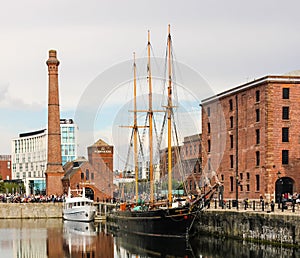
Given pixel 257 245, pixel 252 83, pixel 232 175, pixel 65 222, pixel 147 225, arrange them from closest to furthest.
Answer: pixel 257 245, pixel 147 225, pixel 252 83, pixel 232 175, pixel 65 222

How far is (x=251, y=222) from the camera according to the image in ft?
176

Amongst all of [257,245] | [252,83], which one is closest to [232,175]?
[252,83]

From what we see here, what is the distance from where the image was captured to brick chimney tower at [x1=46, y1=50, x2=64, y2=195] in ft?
383

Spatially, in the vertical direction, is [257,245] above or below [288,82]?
below

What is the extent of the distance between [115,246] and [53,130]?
58.6 metres

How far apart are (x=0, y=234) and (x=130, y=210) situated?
47.0 ft

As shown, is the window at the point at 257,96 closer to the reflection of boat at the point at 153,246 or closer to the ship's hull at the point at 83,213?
the reflection of boat at the point at 153,246

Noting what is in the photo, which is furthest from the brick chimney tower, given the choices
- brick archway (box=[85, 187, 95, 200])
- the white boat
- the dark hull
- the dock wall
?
the dock wall

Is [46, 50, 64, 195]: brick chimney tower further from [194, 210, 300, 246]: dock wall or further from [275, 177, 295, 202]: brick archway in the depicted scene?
[194, 210, 300, 246]: dock wall

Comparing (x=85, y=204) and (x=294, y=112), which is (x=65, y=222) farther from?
(x=294, y=112)

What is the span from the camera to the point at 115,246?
60.9 metres

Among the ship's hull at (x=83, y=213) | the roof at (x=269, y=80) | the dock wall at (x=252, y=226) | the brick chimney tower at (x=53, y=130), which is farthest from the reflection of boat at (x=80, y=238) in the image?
the brick chimney tower at (x=53, y=130)

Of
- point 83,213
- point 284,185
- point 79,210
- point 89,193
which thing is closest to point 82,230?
point 83,213

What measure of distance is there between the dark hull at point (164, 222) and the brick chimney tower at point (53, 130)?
50.4m
